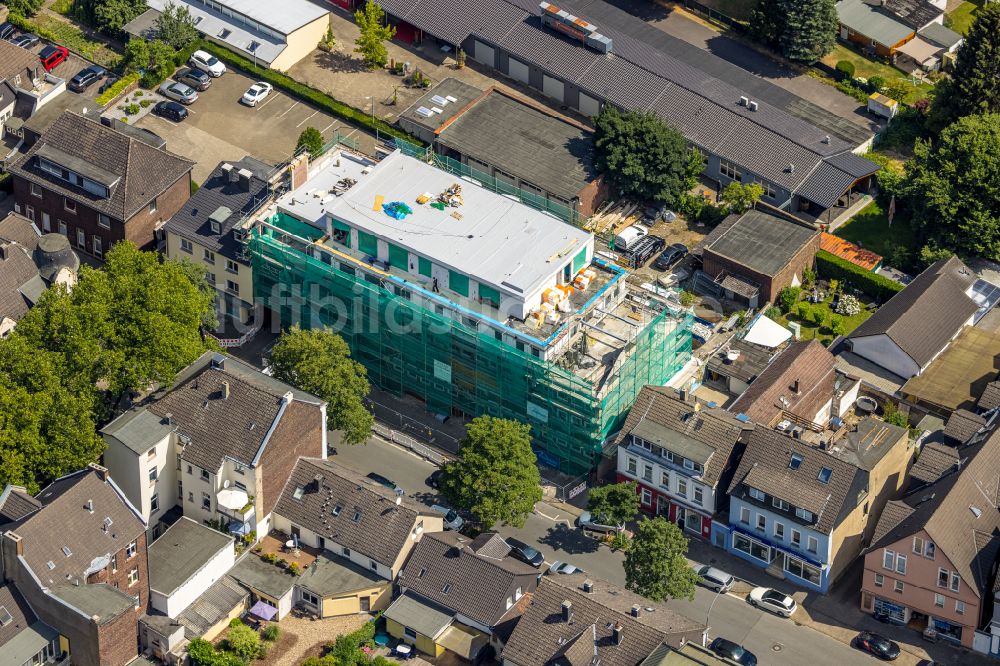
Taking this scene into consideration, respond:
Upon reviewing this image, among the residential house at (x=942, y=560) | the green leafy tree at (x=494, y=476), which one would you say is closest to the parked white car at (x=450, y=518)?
the green leafy tree at (x=494, y=476)

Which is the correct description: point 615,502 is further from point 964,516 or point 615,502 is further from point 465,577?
point 964,516

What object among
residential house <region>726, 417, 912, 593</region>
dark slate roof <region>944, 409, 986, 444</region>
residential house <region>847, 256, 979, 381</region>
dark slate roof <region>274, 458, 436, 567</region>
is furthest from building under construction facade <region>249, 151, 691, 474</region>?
dark slate roof <region>944, 409, 986, 444</region>

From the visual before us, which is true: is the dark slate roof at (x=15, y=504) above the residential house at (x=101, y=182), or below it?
below

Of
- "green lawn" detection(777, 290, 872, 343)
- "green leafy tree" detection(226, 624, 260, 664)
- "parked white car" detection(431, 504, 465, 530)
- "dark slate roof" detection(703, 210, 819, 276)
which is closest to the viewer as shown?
"green leafy tree" detection(226, 624, 260, 664)

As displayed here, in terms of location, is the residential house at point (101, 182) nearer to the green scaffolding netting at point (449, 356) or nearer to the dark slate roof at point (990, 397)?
the green scaffolding netting at point (449, 356)

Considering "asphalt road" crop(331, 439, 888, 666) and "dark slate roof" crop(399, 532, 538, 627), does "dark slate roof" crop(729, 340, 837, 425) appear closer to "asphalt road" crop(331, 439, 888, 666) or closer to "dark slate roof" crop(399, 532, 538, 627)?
→ "asphalt road" crop(331, 439, 888, 666)

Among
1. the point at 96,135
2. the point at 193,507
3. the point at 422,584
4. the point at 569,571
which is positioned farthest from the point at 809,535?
the point at 96,135
